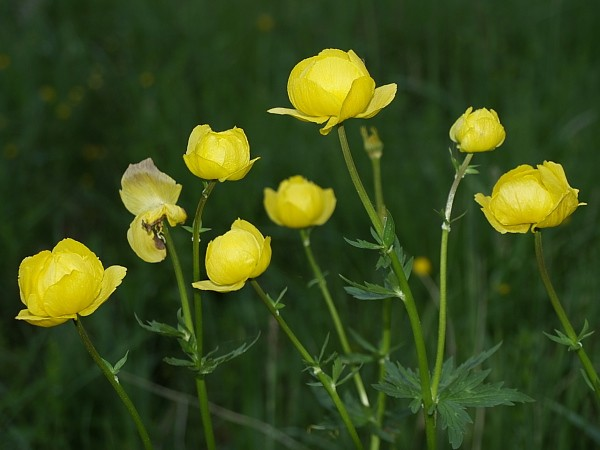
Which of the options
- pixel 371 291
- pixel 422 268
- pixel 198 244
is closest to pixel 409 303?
pixel 371 291

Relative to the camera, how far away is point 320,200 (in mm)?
1375

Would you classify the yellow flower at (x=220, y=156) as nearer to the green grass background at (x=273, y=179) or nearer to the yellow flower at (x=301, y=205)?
the yellow flower at (x=301, y=205)

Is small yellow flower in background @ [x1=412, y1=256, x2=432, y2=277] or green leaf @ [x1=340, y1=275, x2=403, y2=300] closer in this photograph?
green leaf @ [x1=340, y1=275, x2=403, y2=300]

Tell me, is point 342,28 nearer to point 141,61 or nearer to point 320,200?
point 141,61

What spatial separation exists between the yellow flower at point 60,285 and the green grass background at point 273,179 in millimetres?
561

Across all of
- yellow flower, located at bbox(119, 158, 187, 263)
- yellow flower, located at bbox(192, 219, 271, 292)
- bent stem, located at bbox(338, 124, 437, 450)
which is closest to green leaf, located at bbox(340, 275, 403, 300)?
bent stem, located at bbox(338, 124, 437, 450)

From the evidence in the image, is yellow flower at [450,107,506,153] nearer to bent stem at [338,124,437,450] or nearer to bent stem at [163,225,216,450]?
bent stem at [338,124,437,450]

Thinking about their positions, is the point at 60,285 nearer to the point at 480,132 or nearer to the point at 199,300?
the point at 199,300

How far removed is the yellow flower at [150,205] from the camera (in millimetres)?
1098

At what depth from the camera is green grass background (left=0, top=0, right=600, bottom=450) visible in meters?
1.89

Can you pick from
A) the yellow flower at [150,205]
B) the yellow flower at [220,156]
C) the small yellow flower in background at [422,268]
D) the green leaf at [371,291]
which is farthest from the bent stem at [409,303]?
the small yellow flower in background at [422,268]

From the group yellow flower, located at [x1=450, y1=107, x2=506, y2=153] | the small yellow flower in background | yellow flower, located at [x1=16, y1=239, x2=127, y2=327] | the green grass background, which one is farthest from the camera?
the small yellow flower in background

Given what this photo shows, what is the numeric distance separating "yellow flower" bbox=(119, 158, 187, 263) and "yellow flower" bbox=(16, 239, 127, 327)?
4.1 inches

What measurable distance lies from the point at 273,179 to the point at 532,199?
5.57 feet
